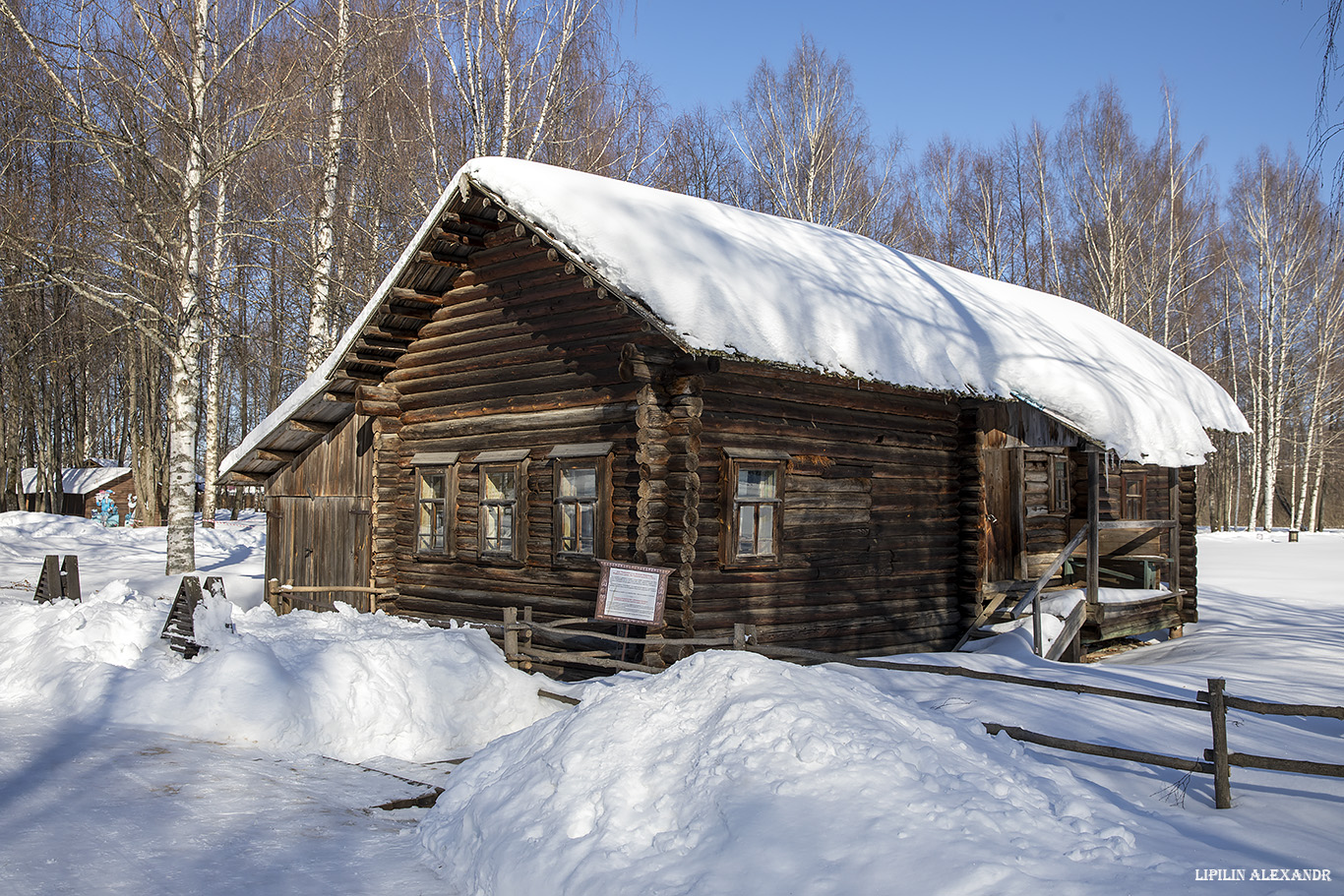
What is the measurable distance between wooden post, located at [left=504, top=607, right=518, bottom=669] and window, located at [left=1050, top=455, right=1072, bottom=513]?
32.4 ft

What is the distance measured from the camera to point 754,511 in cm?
1149

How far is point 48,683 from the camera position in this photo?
9672mm

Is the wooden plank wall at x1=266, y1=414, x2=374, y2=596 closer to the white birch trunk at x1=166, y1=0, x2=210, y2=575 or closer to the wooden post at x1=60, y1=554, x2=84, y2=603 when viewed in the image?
the white birch trunk at x1=166, y1=0, x2=210, y2=575

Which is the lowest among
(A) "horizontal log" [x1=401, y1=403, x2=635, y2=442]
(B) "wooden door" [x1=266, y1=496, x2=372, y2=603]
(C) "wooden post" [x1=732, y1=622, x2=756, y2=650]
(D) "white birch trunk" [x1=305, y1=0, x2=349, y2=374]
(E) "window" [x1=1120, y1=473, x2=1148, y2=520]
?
(C) "wooden post" [x1=732, y1=622, x2=756, y2=650]

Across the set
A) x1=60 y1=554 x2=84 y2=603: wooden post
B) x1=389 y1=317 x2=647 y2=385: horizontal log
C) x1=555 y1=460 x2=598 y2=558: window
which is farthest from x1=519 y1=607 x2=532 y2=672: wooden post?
x1=60 y1=554 x2=84 y2=603: wooden post

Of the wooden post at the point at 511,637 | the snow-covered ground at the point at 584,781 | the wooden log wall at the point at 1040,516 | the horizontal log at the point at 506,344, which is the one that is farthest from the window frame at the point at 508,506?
the wooden log wall at the point at 1040,516

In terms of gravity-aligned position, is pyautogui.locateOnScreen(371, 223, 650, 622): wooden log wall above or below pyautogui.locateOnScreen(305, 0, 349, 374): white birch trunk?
below

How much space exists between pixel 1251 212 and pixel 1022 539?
3022 cm

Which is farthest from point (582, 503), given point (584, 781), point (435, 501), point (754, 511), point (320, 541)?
point (584, 781)

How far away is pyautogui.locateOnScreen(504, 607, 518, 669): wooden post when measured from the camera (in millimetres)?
10523

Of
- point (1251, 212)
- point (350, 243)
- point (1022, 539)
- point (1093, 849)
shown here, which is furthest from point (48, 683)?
point (1251, 212)

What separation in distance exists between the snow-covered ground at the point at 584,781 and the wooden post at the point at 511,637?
257 millimetres

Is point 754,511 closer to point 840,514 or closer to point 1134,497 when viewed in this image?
point 840,514

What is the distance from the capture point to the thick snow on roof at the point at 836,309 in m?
10.6
